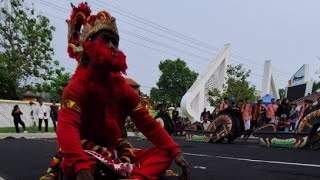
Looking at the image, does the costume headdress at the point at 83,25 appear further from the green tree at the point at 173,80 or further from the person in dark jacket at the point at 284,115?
the green tree at the point at 173,80

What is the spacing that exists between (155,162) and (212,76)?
93.8 ft

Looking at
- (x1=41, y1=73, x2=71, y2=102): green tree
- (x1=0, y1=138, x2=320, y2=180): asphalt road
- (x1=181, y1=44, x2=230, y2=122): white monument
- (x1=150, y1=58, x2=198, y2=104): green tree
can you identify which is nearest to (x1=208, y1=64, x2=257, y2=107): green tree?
(x1=181, y1=44, x2=230, y2=122): white monument

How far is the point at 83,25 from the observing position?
12.1ft

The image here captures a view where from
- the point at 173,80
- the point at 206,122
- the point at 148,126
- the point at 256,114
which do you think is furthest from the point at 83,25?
the point at 173,80

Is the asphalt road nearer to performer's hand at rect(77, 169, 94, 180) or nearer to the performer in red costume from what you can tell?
the performer in red costume

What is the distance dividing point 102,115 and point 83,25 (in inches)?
31.9

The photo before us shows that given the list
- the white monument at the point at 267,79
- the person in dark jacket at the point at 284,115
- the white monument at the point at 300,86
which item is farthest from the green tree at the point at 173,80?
the person in dark jacket at the point at 284,115

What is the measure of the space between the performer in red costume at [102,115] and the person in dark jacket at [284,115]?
10400mm

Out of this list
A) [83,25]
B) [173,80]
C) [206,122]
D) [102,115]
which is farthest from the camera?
[173,80]

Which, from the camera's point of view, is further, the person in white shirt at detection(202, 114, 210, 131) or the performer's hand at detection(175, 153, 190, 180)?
the person in white shirt at detection(202, 114, 210, 131)

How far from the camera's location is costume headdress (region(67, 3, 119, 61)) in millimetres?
3318

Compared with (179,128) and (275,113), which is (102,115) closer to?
(275,113)

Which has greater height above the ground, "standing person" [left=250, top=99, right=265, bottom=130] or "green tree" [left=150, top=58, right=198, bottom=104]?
"green tree" [left=150, top=58, right=198, bottom=104]

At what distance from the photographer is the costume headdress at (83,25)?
3.32 meters
